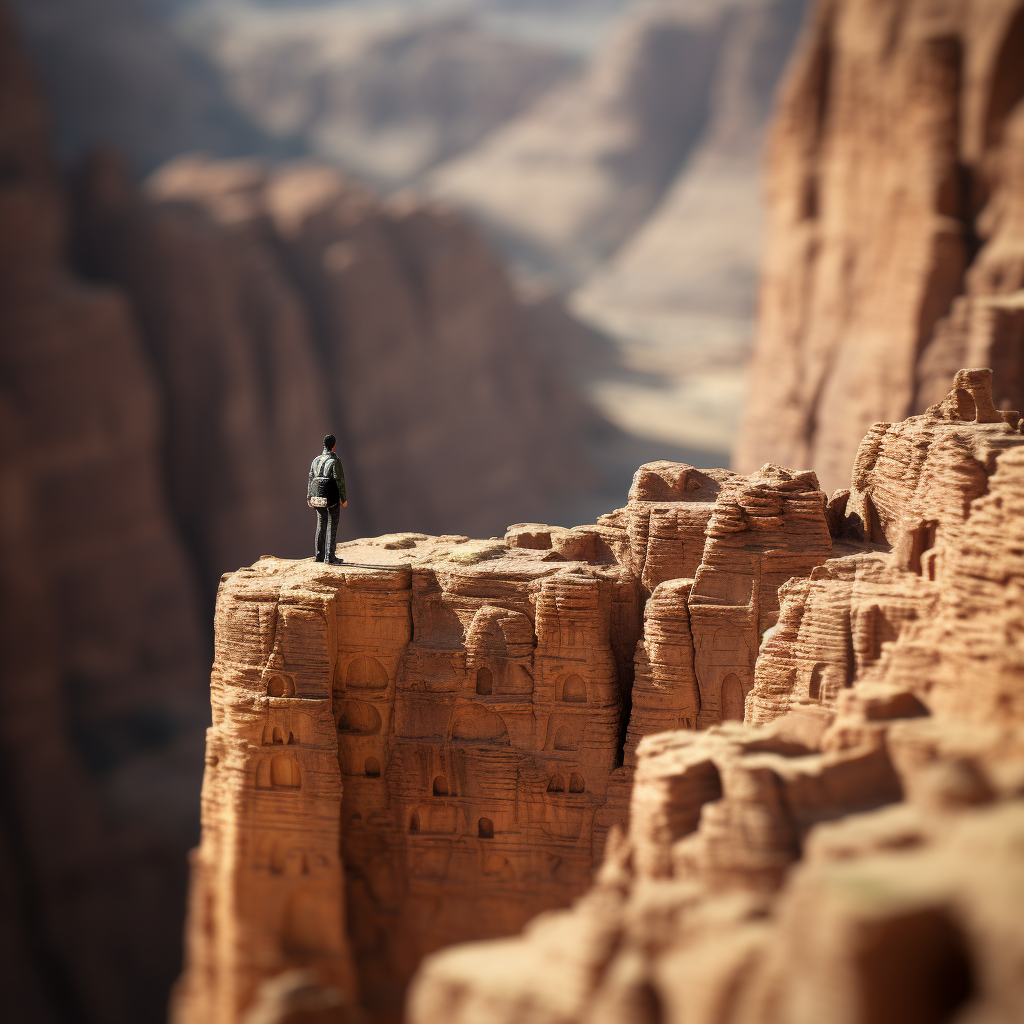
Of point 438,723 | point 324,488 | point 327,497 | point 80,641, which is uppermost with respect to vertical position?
point 324,488

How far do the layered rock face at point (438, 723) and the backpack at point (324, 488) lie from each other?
753 millimetres

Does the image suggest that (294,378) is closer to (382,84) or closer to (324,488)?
(324,488)

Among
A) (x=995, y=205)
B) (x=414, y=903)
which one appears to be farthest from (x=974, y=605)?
(x=995, y=205)

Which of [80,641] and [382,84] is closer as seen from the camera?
[80,641]

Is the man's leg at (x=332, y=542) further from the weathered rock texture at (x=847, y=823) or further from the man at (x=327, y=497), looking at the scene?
the weathered rock texture at (x=847, y=823)

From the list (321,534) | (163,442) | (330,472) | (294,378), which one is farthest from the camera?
(294,378)

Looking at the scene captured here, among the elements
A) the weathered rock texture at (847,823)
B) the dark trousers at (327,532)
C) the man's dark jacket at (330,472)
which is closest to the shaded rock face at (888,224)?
the weathered rock texture at (847,823)

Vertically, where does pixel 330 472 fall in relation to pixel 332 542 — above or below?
above

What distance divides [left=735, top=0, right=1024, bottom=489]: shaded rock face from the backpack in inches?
537

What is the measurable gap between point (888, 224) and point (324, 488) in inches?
824

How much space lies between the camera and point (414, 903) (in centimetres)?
1886

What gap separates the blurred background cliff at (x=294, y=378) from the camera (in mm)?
34812

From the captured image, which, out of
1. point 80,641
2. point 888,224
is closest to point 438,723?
point 888,224

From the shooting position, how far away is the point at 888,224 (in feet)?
119
